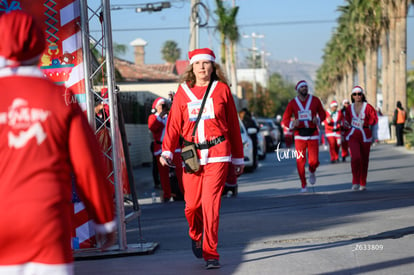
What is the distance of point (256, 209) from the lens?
1284 cm

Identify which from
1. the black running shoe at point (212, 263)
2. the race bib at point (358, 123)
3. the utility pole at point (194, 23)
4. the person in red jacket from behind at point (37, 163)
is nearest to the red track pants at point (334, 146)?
the utility pole at point (194, 23)

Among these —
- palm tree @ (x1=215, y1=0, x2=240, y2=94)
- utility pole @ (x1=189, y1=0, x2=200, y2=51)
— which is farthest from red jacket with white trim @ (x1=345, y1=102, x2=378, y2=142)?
palm tree @ (x1=215, y1=0, x2=240, y2=94)

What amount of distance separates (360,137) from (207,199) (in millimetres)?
7946

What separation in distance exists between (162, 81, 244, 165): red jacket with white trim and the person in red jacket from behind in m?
3.82

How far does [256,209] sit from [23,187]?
9412mm

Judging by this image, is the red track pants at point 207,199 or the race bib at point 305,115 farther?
the race bib at point 305,115

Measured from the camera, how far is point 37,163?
3633 millimetres

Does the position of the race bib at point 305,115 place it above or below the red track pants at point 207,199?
above

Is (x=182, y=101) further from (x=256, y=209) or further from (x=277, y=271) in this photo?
(x=256, y=209)

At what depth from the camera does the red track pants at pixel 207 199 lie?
7.40 metres

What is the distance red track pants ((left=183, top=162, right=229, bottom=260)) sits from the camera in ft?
24.3

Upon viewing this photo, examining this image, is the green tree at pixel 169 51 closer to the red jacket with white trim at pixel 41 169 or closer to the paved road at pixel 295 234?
the paved road at pixel 295 234

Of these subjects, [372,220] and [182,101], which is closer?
[182,101]

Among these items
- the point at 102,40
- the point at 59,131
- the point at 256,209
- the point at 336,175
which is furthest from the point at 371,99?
the point at 59,131
